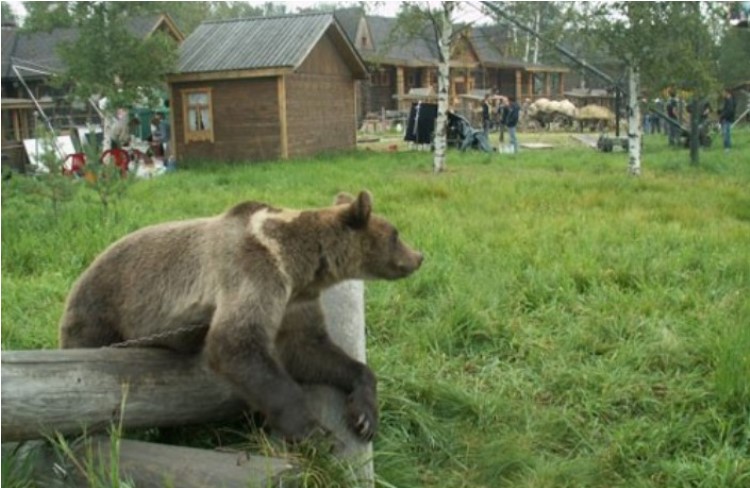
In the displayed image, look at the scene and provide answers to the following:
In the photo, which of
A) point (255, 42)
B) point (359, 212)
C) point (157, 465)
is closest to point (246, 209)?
point (359, 212)

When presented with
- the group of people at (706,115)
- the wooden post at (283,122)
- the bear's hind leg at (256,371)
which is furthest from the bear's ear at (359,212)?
the wooden post at (283,122)

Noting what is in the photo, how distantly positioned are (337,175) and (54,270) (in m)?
8.81

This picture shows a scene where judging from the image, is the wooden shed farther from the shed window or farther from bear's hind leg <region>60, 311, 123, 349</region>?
bear's hind leg <region>60, 311, 123, 349</region>

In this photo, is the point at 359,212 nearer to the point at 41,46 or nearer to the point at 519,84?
the point at 41,46

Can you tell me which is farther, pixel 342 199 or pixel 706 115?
pixel 706 115

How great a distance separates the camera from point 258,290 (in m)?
3.45

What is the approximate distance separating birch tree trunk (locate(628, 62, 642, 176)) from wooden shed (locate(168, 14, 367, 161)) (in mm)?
8397

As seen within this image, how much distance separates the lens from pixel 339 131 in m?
25.5

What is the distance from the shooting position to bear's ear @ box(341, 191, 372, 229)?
3785 mm

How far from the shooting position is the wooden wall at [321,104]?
74.3 ft

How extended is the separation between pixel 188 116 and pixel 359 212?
19979 millimetres

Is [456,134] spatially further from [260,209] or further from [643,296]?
[260,209]

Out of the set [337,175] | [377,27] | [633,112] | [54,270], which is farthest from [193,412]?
[377,27]

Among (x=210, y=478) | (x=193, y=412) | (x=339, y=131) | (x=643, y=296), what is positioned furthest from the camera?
(x=339, y=131)
